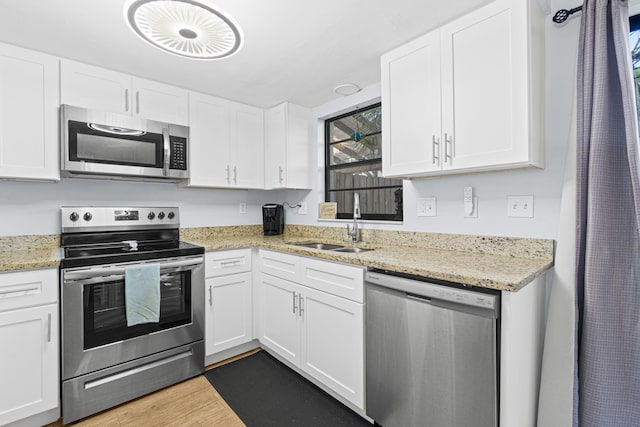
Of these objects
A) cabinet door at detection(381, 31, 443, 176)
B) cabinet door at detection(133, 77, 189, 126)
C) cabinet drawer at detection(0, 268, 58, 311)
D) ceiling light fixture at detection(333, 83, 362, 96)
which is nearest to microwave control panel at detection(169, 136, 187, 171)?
cabinet door at detection(133, 77, 189, 126)

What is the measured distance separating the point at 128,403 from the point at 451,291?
2041mm

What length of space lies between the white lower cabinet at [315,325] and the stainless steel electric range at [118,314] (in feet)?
1.64

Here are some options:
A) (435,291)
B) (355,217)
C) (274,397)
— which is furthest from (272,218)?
(435,291)

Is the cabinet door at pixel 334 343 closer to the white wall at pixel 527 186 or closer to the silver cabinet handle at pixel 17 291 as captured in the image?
the white wall at pixel 527 186

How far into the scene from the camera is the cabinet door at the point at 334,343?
5.48 feet

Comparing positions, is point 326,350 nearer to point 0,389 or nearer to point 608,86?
point 0,389

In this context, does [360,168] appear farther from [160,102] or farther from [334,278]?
[160,102]

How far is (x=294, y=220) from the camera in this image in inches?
127

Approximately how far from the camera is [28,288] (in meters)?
1.60

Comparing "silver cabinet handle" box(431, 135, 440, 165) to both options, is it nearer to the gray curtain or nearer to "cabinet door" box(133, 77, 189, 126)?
the gray curtain

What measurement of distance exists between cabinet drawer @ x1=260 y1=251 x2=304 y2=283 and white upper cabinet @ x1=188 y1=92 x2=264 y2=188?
816 mm

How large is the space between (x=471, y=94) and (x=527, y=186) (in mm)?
580

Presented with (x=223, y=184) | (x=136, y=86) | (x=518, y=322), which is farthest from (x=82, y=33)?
(x=518, y=322)

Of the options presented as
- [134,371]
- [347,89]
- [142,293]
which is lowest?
[134,371]
